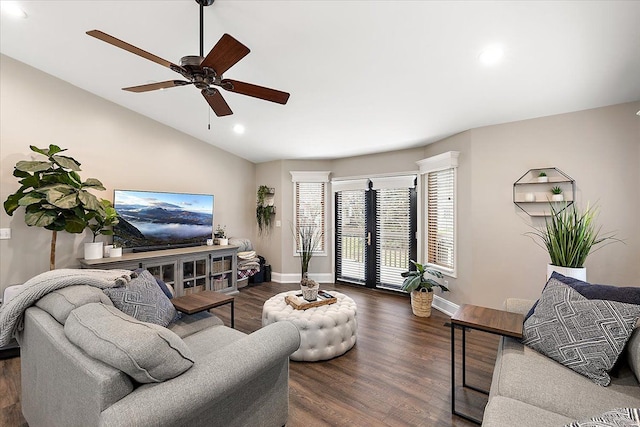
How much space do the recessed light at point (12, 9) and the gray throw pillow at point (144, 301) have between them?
2.58m

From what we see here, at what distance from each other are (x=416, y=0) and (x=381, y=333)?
10.5 feet

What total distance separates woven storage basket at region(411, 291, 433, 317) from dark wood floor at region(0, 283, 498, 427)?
0.18 metres

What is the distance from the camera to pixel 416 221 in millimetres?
4738

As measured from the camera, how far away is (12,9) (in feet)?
7.95

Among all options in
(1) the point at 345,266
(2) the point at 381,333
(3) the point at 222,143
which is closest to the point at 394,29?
(2) the point at 381,333

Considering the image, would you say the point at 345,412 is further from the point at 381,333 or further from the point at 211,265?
the point at 211,265

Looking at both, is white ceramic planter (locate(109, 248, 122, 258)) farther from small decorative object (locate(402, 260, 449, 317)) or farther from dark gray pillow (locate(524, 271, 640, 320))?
dark gray pillow (locate(524, 271, 640, 320))

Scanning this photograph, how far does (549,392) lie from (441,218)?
2.98m

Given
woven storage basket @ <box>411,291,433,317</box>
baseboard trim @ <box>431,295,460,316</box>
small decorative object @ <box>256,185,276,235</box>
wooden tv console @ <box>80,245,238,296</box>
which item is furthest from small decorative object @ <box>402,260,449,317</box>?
small decorative object @ <box>256,185,276,235</box>

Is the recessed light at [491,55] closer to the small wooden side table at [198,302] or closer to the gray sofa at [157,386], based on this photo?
the gray sofa at [157,386]

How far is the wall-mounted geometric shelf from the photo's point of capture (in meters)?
3.07

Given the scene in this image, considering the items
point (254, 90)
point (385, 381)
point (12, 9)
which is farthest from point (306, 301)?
point (12, 9)

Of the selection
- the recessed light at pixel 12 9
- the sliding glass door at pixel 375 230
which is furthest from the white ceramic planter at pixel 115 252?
the sliding glass door at pixel 375 230

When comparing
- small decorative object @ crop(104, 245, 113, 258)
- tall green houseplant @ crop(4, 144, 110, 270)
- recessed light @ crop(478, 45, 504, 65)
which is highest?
recessed light @ crop(478, 45, 504, 65)
